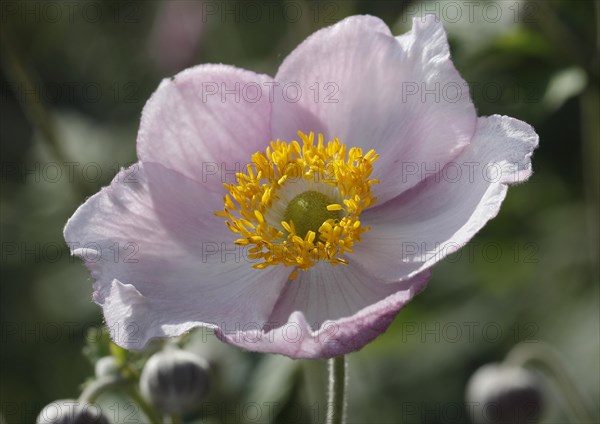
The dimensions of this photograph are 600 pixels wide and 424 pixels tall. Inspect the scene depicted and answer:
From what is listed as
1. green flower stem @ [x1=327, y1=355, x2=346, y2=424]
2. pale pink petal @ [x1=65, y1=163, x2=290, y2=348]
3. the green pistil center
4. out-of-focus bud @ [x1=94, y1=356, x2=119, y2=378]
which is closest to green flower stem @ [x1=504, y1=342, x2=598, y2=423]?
the green pistil center

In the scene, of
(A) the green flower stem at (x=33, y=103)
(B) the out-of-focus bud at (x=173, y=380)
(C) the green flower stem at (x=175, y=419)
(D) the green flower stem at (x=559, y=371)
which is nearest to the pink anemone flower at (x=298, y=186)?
(B) the out-of-focus bud at (x=173, y=380)

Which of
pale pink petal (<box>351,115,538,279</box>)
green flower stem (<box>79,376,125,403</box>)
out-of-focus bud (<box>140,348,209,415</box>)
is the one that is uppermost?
pale pink petal (<box>351,115,538,279</box>)

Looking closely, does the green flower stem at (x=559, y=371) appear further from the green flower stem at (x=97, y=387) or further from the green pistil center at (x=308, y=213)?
the green flower stem at (x=97, y=387)

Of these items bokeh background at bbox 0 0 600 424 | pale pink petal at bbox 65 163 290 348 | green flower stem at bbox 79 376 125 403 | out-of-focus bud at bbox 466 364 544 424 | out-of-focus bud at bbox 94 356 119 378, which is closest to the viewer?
pale pink petal at bbox 65 163 290 348

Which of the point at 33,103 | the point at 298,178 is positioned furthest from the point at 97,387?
the point at 33,103

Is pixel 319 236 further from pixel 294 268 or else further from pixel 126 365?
pixel 126 365

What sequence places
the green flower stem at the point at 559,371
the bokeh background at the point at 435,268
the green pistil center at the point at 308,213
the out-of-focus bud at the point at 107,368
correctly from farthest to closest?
the bokeh background at the point at 435,268
the green flower stem at the point at 559,371
the green pistil center at the point at 308,213
the out-of-focus bud at the point at 107,368

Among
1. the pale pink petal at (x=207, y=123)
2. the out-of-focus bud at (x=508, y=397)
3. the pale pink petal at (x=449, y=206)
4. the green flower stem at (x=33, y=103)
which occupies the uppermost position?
the green flower stem at (x=33, y=103)

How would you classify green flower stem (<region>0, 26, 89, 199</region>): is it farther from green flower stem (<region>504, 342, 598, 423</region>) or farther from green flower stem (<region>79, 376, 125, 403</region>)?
green flower stem (<region>504, 342, 598, 423</region>)
